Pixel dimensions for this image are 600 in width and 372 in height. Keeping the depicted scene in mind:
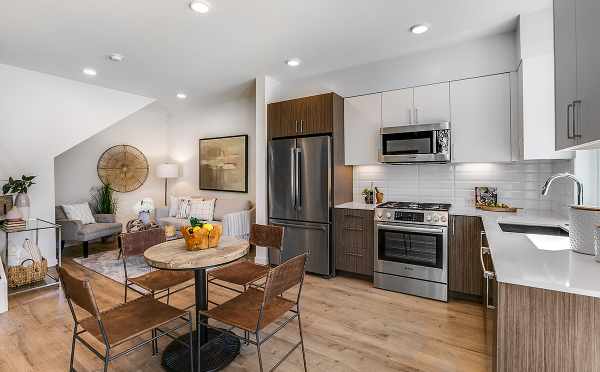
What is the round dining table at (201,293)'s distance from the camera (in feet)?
6.11

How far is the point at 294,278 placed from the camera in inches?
71.5

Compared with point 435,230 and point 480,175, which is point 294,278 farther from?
point 480,175

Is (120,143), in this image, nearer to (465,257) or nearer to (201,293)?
(201,293)

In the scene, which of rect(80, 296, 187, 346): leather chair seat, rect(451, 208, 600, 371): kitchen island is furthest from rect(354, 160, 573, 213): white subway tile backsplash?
rect(80, 296, 187, 346): leather chair seat

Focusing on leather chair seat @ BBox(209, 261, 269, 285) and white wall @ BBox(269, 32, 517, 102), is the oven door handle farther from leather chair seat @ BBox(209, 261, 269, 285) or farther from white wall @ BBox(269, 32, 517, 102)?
white wall @ BBox(269, 32, 517, 102)

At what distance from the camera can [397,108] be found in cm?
353

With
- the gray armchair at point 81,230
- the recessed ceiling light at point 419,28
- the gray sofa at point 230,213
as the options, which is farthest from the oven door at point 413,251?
the gray armchair at point 81,230

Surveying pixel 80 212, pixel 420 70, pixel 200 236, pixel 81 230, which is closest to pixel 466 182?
pixel 420 70

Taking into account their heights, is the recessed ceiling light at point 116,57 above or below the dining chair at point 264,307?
above

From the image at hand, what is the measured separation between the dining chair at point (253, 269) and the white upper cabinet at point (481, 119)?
2.04 meters

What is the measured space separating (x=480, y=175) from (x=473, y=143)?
0.41 metres

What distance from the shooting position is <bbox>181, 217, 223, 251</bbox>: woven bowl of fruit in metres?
2.08

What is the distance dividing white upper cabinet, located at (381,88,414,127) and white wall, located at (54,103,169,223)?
15.7ft

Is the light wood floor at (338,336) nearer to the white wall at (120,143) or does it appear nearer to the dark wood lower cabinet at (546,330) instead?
the dark wood lower cabinet at (546,330)
